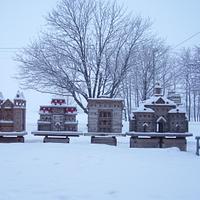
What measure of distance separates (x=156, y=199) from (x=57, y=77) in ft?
61.5

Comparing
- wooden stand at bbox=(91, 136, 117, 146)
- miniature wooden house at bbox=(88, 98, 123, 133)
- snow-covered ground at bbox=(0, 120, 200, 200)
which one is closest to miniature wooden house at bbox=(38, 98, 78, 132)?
miniature wooden house at bbox=(88, 98, 123, 133)

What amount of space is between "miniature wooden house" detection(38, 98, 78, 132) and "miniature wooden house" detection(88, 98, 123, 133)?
73 cm

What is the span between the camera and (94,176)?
6.89 meters

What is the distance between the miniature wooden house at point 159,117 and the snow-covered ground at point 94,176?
2.53m

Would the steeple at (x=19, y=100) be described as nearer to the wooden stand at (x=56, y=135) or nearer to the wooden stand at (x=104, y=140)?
the wooden stand at (x=56, y=135)

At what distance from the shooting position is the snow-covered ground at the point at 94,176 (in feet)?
18.1

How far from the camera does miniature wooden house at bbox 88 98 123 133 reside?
1313 cm

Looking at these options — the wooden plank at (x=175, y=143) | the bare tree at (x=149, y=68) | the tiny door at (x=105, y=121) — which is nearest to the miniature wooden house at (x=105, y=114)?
the tiny door at (x=105, y=121)

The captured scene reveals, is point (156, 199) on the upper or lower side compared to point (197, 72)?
lower

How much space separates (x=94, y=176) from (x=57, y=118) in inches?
262

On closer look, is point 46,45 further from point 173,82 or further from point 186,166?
point 186,166

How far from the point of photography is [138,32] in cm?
2578

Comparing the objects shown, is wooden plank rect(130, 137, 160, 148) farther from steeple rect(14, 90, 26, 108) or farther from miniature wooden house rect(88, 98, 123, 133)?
steeple rect(14, 90, 26, 108)

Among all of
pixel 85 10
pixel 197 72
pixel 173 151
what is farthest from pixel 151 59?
pixel 173 151
